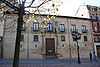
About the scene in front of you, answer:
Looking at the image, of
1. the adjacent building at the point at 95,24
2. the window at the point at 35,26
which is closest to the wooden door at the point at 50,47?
the window at the point at 35,26

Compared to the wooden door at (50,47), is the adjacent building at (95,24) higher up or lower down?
higher up

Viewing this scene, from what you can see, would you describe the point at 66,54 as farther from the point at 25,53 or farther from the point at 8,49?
the point at 8,49

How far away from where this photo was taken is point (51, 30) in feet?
85.3

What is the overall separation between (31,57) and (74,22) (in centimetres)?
1302

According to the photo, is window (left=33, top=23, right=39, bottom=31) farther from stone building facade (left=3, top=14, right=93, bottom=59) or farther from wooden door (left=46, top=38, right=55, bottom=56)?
wooden door (left=46, top=38, right=55, bottom=56)

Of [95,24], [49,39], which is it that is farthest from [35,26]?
[95,24]

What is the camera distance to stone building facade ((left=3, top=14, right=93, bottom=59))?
76.3 ft

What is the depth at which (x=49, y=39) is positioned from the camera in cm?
2548

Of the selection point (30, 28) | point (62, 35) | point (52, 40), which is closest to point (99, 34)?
point (62, 35)

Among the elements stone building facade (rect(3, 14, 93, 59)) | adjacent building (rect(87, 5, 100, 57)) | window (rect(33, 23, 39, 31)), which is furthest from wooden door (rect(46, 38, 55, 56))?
adjacent building (rect(87, 5, 100, 57))

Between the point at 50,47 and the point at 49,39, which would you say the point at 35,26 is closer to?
the point at 49,39

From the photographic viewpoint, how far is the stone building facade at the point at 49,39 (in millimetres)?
23250

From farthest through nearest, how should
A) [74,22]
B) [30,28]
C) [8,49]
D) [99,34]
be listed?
[99,34], [74,22], [30,28], [8,49]

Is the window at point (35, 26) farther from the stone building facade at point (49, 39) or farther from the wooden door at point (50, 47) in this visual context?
the wooden door at point (50, 47)
